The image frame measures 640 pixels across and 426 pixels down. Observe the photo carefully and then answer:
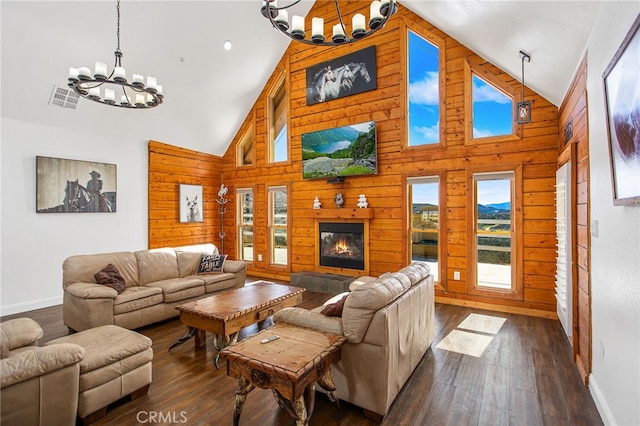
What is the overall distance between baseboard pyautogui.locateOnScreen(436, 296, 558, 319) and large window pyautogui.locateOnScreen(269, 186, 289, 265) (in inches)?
134

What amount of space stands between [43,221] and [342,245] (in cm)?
490

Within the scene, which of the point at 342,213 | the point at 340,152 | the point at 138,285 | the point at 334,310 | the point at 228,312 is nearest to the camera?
the point at 334,310

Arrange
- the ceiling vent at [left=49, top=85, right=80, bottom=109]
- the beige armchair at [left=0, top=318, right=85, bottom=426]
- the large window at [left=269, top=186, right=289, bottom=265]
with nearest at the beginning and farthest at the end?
the beige armchair at [left=0, top=318, right=85, bottom=426], the ceiling vent at [left=49, top=85, right=80, bottom=109], the large window at [left=269, top=186, right=289, bottom=265]

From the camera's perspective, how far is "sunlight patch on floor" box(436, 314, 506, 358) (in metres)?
3.34

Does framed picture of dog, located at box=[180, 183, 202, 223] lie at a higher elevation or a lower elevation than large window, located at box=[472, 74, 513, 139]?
lower

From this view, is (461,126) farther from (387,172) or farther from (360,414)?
(360,414)

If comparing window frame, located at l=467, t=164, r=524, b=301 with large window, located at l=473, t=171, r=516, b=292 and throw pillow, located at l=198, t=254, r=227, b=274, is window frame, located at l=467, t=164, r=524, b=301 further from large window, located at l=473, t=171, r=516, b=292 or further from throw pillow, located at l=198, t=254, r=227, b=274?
throw pillow, located at l=198, t=254, r=227, b=274

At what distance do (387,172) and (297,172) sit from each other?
2010 millimetres

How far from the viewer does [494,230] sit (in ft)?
15.4

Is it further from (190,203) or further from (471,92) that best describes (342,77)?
(190,203)

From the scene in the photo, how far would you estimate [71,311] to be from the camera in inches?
→ 145

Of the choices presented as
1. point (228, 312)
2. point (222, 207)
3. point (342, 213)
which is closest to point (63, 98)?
point (222, 207)

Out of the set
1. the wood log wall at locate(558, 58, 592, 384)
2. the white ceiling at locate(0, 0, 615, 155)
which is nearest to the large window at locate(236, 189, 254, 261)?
the white ceiling at locate(0, 0, 615, 155)

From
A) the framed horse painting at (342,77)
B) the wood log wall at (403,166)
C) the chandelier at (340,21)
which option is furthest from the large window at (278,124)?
the chandelier at (340,21)
